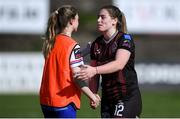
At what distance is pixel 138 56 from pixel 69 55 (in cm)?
1611

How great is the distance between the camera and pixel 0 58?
68.1 feet

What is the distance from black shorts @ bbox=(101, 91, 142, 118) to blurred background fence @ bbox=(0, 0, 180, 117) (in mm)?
8439

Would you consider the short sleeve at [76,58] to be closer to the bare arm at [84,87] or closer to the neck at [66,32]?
the bare arm at [84,87]

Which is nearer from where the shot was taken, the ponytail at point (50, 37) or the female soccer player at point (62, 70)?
the female soccer player at point (62, 70)

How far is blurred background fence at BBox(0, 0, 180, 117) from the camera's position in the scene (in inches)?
754

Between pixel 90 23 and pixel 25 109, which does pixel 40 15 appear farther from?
pixel 25 109

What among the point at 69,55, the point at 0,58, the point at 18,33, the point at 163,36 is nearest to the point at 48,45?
the point at 69,55

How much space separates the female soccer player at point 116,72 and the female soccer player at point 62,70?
0.19 m

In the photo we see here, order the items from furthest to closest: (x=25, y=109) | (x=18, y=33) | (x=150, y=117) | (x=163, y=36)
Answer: (x=163, y=36)
(x=18, y=33)
(x=25, y=109)
(x=150, y=117)

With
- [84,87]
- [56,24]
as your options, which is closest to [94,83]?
[84,87]

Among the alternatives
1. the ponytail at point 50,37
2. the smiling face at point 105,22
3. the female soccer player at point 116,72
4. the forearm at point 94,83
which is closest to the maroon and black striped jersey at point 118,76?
the female soccer player at point 116,72

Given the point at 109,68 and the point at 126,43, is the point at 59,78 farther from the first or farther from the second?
the point at 126,43

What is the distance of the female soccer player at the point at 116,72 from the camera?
664 centimetres

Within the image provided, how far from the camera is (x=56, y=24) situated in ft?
21.9
